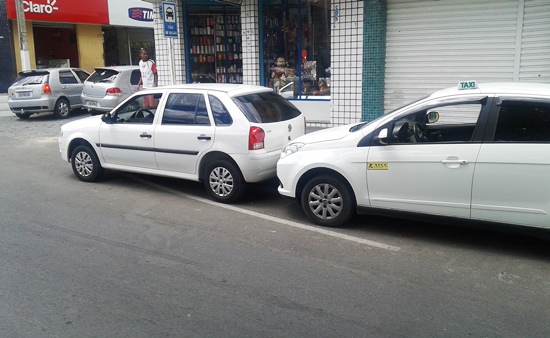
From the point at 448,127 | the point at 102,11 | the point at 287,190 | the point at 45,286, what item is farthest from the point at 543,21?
the point at 102,11

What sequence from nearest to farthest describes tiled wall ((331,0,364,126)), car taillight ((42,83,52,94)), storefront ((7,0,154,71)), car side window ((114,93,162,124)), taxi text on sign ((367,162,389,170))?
taxi text on sign ((367,162,389,170)) < car side window ((114,93,162,124)) < tiled wall ((331,0,364,126)) < car taillight ((42,83,52,94)) < storefront ((7,0,154,71))

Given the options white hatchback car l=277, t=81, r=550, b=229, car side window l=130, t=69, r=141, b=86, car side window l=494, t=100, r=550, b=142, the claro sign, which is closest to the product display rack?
car side window l=130, t=69, r=141, b=86

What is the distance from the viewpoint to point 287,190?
659 centimetres

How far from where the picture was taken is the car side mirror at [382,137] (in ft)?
19.2

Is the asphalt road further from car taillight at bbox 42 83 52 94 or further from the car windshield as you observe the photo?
the car windshield

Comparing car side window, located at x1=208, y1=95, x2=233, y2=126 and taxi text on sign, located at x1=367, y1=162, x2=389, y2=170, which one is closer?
taxi text on sign, located at x1=367, y1=162, x2=389, y2=170

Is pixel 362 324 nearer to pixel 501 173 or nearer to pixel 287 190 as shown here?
pixel 501 173

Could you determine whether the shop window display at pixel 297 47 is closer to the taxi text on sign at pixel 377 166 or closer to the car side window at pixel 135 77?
the car side window at pixel 135 77

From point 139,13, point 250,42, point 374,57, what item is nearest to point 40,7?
point 139,13

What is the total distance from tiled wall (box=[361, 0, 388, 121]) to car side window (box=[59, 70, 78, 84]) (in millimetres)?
11329

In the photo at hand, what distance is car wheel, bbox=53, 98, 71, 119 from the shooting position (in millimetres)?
16961

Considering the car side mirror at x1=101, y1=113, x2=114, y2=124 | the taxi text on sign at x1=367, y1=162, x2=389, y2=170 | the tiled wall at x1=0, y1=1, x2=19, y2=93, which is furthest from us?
the tiled wall at x1=0, y1=1, x2=19, y2=93

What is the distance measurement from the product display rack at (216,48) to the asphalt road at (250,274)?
22.5ft

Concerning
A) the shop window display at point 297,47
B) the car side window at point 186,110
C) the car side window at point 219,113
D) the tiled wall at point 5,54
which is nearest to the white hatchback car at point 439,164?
the car side window at point 219,113
